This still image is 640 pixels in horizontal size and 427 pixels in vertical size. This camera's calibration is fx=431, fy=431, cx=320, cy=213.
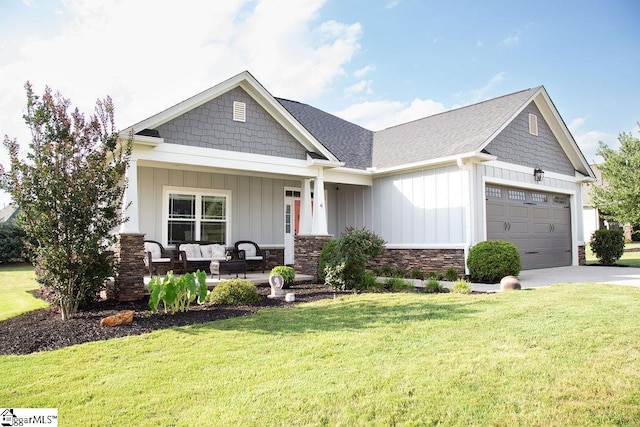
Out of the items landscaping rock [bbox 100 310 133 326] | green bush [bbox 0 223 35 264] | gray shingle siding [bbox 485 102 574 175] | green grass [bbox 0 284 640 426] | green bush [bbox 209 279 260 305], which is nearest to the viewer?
green grass [bbox 0 284 640 426]

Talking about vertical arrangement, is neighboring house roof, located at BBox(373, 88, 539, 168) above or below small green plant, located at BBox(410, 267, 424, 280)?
above

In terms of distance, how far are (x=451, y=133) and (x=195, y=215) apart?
320 inches

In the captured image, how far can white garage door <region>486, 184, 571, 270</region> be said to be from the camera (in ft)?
41.8

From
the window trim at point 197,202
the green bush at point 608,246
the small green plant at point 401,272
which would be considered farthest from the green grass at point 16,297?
the green bush at point 608,246

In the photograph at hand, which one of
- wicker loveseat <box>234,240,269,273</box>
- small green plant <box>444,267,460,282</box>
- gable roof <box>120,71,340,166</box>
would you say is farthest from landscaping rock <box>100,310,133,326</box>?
small green plant <box>444,267,460,282</box>

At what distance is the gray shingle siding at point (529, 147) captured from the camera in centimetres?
1295

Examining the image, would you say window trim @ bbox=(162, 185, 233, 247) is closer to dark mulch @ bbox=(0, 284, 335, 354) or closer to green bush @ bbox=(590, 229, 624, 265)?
dark mulch @ bbox=(0, 284, 335, 354)

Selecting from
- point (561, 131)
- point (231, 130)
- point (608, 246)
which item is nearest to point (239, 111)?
point (231, 130)

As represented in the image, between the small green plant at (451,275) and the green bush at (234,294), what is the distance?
553cm

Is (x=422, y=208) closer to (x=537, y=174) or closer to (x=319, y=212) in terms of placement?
(x=319, y=212)

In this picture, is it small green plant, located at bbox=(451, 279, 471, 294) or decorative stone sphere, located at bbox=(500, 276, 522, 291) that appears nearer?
small green plant, located at bbox=(451, 279, 471, 294)

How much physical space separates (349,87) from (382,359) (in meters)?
12.4

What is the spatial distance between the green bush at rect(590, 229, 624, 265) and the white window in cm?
1330

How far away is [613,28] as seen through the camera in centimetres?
917
